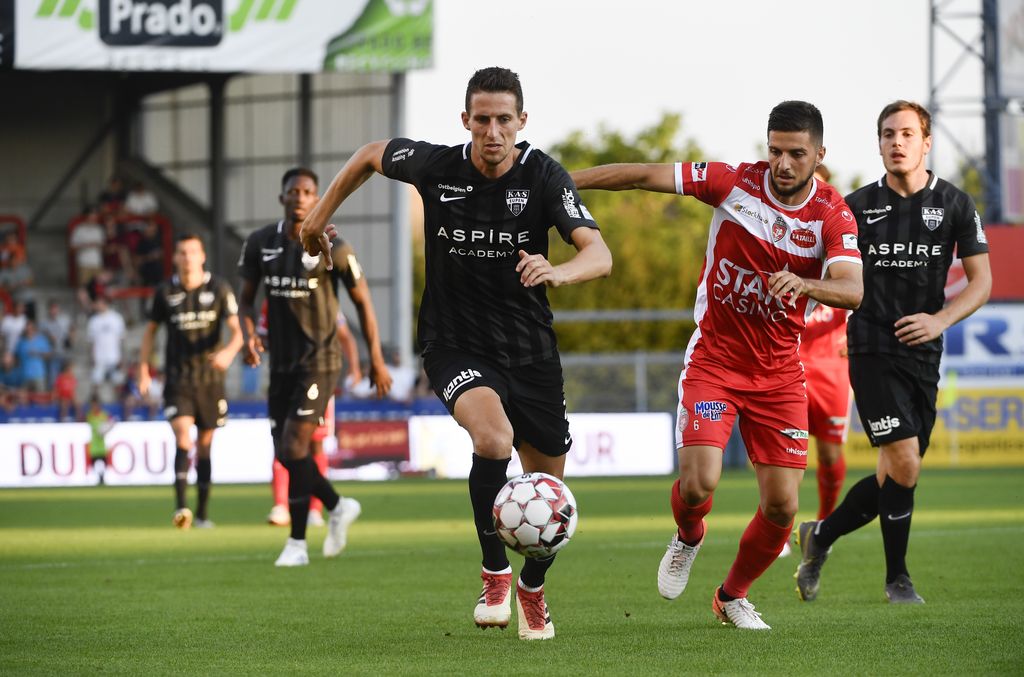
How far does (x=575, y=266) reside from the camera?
20.6ft

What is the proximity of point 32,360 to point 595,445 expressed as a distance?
Answer: 31.3ft

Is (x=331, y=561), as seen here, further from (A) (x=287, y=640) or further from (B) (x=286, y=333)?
(A) (x=287, y=640)

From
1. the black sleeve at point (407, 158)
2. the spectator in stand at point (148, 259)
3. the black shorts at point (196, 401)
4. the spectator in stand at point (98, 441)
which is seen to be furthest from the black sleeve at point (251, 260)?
the spectator in stand at point (148, 259)

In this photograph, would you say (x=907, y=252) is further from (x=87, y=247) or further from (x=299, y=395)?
(x=87, y=247)

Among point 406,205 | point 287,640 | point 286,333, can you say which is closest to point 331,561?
point 286,333

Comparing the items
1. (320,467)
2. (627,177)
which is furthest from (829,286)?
(320,467)

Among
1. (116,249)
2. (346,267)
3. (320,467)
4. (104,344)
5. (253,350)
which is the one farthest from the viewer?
(116,249)

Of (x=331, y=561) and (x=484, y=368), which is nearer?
(x=484, y=368)

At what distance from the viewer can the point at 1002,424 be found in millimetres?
25406

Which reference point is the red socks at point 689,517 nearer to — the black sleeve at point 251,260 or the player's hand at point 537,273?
the player's hand at point 537,273

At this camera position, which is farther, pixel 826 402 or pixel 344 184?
pixel 826 402

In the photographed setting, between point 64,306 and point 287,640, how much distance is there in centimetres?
2573

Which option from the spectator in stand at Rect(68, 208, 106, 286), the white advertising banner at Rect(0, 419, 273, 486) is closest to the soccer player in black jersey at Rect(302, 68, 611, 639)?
the white advertising banner at Rect(0, 419, 273, 486)

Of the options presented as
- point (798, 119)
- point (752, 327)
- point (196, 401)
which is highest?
point (798, 119)
